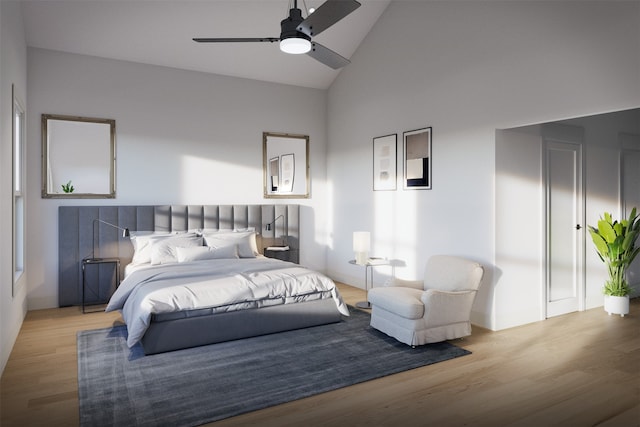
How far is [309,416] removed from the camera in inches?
108

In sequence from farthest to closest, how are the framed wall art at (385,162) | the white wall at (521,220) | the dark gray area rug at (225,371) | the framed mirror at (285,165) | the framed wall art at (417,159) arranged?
the framed mirror at (285,165)
the framed wall art at (385,162)
the framed wall art at (417,159)
the white wall at (521,220)
the dark gray area rug at (225,371)

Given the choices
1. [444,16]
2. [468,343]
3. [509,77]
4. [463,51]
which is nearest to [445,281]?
[468,343]

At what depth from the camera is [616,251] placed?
4.89 m

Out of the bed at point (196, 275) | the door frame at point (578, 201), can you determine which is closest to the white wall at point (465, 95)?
the door frame at point (578, 201)

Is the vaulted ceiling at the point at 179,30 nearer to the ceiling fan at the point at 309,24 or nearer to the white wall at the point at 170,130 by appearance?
the white wall at the point at 170,130

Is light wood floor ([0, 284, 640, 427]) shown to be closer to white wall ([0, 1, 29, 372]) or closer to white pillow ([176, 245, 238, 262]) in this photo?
white wall ([0, 1, 29, 372])

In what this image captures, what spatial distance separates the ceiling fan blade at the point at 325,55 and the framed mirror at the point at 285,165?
300 centimetres

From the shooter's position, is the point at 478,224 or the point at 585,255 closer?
the point at 478,224

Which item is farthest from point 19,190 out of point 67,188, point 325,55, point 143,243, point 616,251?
point 616,251

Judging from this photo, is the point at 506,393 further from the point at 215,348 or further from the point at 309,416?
the point at 215,348

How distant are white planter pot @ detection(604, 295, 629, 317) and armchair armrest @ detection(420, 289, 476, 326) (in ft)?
6.78

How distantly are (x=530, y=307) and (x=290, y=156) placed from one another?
4.10 metres

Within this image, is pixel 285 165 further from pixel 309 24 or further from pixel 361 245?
pixel 309 24

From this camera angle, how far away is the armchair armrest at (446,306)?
390 centimetres
